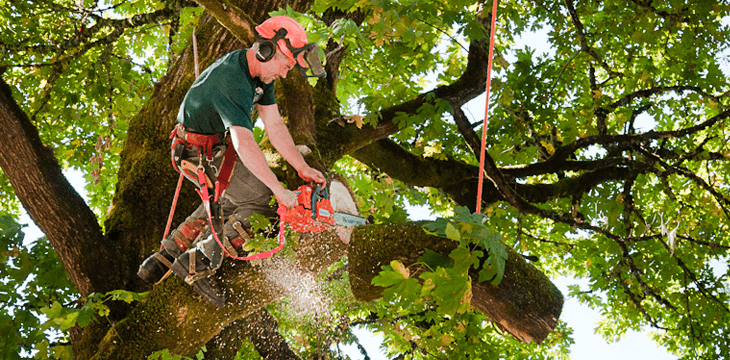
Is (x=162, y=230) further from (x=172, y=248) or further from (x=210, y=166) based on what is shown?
(x=210, y=166)

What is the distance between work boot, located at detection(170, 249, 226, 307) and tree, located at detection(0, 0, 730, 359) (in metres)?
0.11

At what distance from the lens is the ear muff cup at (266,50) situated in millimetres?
3111

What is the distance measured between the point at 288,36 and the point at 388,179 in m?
3.61

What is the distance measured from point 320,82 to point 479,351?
266cm

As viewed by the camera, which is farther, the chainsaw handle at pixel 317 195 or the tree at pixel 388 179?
the tree at pixel 388 179

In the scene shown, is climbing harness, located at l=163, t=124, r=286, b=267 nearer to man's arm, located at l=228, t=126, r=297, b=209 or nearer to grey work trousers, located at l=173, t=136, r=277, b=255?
grey work trousers, located at l=173, t=136, r=277, b=255

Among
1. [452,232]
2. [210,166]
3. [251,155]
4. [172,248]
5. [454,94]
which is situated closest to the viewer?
[452,232]

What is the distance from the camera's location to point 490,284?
375cm

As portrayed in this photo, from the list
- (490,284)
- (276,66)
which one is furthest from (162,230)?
(490,284)

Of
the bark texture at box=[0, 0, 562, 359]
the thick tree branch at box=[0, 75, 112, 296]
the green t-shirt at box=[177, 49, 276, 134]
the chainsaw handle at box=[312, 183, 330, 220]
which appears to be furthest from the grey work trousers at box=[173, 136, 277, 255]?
the thick tree branch at box=[0, 75, 112, 296]

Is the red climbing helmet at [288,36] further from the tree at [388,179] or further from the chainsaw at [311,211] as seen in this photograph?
the chainsaw at [311,211]

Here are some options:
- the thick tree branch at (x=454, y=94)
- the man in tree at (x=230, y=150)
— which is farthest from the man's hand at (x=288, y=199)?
the thick tree branch at (x=454, y=94)

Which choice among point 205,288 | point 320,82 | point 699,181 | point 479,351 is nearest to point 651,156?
point 699,181

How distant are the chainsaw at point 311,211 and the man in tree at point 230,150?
0.16 feet
